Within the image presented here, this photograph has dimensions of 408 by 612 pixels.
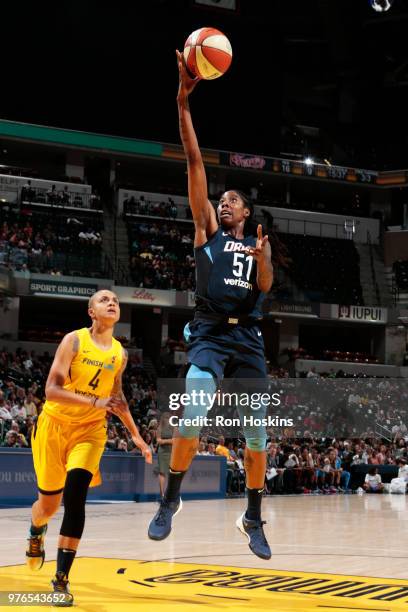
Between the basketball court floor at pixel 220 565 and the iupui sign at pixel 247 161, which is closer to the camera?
the basketball court floor at pixel 220 565

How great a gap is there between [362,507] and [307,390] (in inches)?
510

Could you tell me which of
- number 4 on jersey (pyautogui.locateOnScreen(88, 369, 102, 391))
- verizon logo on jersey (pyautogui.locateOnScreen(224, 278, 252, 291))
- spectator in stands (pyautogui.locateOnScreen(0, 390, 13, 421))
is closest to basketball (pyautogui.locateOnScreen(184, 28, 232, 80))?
verizon logo on jersey (pyautogui.locateOnScreen(224, 278, 252, 291))

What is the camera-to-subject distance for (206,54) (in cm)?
704

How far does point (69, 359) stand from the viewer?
710 cm

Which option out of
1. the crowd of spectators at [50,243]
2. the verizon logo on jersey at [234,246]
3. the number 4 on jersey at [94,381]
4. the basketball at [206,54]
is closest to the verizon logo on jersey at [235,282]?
the verizon logo on jersey at [234,246]

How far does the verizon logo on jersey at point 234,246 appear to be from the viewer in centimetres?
721

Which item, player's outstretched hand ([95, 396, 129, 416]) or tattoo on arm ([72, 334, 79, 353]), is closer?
player's outstretched hand ([95, 396, 129, 416])

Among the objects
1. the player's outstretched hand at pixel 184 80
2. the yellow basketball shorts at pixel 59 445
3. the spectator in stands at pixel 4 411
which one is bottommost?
the yellow basketball shorts at pixel 59 445

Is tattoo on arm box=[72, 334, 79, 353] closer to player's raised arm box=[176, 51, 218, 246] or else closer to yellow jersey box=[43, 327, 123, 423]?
yellow jersey box=[43, 327, 123, 423]

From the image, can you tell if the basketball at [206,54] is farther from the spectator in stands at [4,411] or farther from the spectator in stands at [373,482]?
the spectator in stands at [373,482]

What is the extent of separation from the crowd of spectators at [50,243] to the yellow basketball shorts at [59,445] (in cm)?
2439

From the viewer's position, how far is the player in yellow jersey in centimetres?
691
